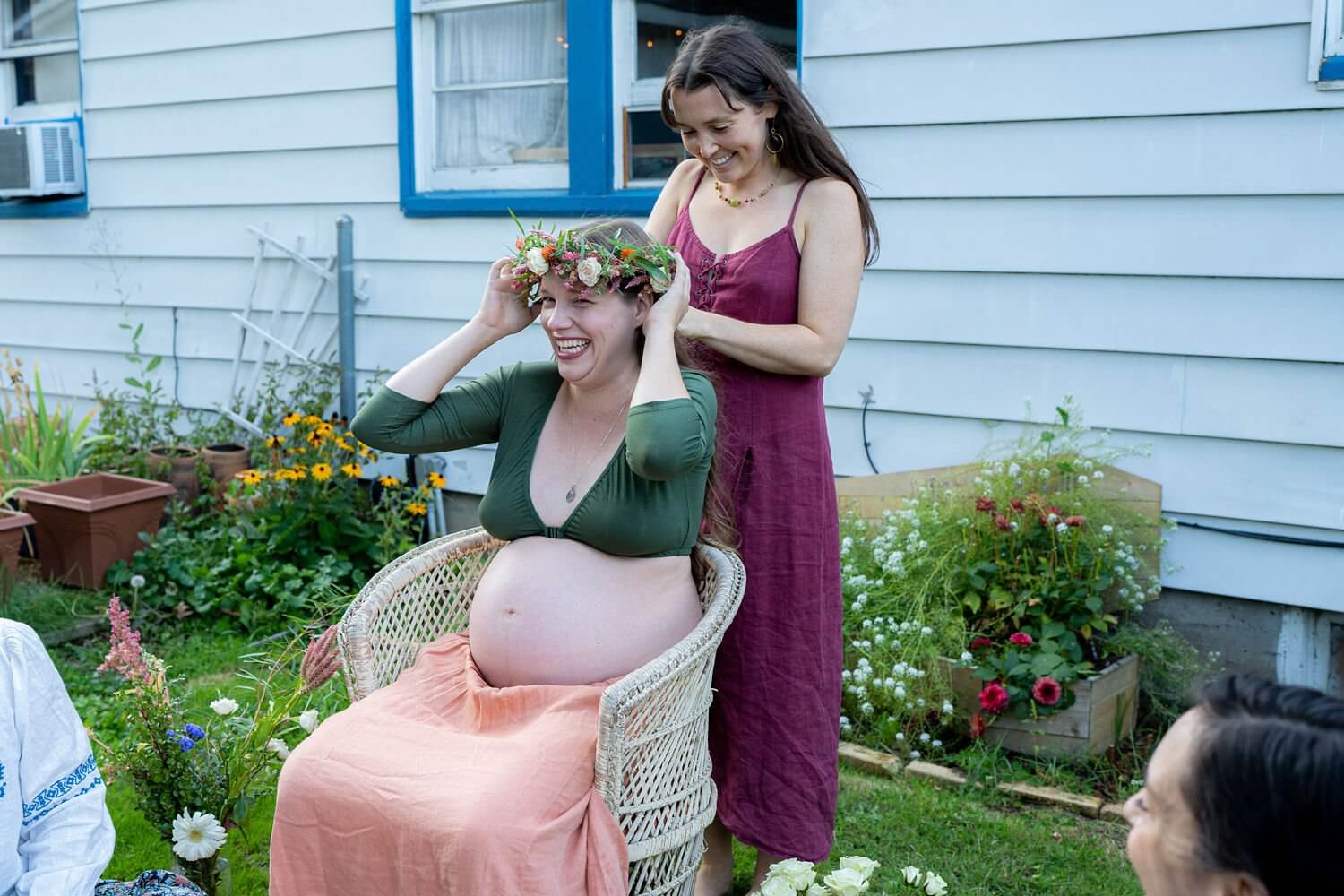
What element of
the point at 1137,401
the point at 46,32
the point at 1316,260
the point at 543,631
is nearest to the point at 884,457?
the point at 1137,401

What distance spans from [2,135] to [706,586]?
524cm

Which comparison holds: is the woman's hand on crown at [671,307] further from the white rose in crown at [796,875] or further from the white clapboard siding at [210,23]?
the white clapboard siding at [210,23]

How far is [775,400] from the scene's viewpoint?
104 inches

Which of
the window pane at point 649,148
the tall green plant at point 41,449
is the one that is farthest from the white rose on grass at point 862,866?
the tall green plant at point 41,449

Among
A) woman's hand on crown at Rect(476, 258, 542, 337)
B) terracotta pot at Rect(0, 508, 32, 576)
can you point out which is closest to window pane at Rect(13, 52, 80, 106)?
terracotta pot at Rect(0, 508, 32, 576)

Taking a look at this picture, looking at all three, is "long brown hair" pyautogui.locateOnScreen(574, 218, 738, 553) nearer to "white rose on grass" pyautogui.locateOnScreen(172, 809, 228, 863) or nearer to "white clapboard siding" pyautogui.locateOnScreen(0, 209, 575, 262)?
"white rose on grass" pyautogui.locateOnScreen(172, 809, 228, 863)

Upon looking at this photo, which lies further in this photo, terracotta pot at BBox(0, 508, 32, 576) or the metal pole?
the metal pole

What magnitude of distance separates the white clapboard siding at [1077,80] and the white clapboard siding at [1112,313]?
0.48 m

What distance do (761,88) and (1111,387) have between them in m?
1.72

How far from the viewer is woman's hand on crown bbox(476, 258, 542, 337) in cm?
252

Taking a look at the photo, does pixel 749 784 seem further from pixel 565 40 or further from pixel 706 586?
pixel 565 40

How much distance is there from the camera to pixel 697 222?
8.97ft

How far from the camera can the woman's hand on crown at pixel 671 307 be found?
2344 mm

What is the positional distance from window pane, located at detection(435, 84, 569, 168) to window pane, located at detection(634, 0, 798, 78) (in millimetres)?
423
